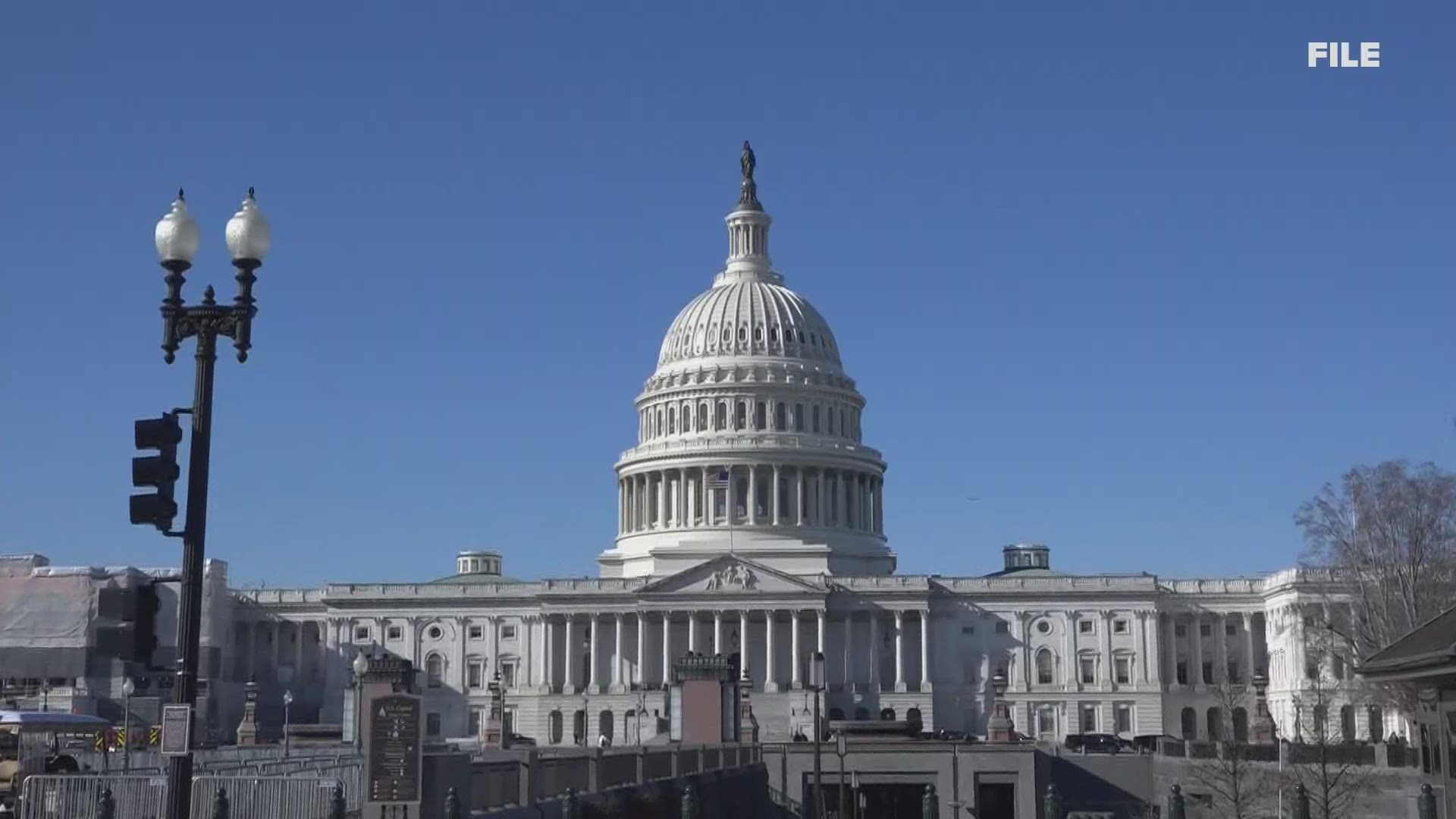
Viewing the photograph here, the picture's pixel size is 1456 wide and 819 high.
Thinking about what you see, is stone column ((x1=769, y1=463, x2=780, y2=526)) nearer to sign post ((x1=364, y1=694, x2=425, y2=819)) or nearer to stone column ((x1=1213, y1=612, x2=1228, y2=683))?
Result: stone column ((x1=1213, y1=612, x2=1228, y2=683))

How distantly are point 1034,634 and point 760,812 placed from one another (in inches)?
3396

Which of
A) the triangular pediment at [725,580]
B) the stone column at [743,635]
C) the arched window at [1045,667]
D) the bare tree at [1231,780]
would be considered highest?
the triangular pediment at [725,580]

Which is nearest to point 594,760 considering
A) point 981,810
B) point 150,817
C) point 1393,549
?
point 150,817

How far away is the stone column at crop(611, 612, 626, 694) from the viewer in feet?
475

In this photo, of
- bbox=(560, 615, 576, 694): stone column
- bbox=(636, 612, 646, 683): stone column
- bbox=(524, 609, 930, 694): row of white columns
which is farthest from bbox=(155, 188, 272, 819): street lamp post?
bbox=(560, 615, 576, 694): stone column

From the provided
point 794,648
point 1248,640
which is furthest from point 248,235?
point 1248,640

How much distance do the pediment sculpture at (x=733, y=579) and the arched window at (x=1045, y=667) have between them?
2269 cm

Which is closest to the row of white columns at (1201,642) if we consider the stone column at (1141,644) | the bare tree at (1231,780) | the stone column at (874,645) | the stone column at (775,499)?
the stone column at (1141,644)

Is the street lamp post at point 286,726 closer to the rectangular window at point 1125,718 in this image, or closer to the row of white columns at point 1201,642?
the rectangular window at point 1125,718

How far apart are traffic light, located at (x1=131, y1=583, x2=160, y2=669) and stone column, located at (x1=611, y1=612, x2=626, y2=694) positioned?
12334 centimetres

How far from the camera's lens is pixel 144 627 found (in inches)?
854

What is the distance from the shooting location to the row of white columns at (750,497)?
155500 mm

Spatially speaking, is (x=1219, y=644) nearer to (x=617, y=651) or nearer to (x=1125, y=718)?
(x=1125, y=718)

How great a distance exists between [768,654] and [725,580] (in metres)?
6.48
